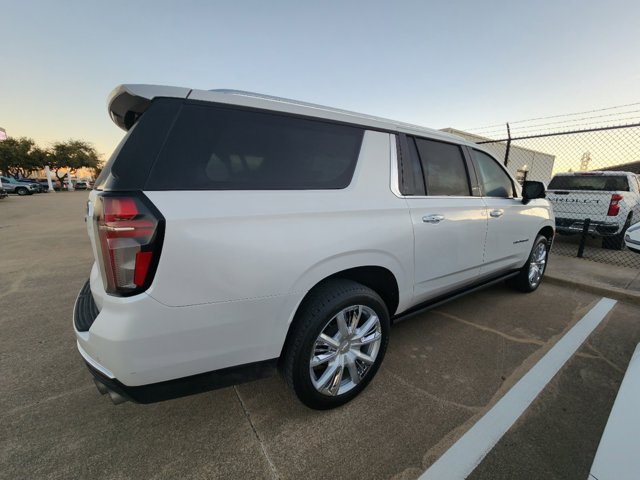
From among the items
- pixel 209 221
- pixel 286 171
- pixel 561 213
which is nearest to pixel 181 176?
pixel 209 221

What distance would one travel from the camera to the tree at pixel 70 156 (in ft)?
145

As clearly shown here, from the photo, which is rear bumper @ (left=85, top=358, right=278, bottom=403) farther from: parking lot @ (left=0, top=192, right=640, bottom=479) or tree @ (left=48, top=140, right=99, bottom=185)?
tree @ (left=48, top=140, right=99, bottom=185)

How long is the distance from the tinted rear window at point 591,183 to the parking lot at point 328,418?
18.0 ft

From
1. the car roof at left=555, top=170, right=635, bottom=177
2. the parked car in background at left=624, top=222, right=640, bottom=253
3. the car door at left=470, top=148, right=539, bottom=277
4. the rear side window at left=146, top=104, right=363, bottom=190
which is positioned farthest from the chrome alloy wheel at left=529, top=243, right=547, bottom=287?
the car roof at left=555, top=170, right=635, bottom=177

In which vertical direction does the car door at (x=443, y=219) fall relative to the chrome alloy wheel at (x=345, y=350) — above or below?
above

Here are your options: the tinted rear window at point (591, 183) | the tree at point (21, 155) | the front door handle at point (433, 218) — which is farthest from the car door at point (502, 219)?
the tree at point (21, 155)

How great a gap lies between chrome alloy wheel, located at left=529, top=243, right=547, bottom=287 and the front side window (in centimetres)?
103

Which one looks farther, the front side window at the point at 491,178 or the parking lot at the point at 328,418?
the front side window at the point at 491,178

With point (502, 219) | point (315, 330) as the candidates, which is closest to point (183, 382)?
point (315, 330)

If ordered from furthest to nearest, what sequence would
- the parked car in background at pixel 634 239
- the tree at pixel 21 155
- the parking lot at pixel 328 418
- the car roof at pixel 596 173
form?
1. the tree at pixel 21 155
2. the car roof at pixel 596 173
3. the parked car in background at pixel 634 239
4. the parking lot at pixel 328 418

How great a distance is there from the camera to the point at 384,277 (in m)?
2.21

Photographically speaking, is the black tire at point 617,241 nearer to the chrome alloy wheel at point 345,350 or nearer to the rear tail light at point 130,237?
the chrome alloy wheel at point 345,350

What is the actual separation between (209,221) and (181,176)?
0.24 metres

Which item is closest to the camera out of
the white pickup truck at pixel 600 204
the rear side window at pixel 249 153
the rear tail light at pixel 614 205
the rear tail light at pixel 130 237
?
the rear tail light at pixel 130 237
